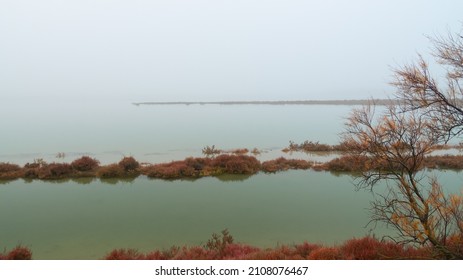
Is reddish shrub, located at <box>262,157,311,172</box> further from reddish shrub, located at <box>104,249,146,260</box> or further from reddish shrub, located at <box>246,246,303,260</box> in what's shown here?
reddish shrub, located at <box>104,249,146,260</box>

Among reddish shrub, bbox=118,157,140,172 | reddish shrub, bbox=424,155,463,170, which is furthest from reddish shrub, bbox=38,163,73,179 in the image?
reddish shrub, bbox=424,155,463,170

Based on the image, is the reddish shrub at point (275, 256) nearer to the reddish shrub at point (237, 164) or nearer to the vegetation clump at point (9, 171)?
the reddish shrub at point (237, 164)

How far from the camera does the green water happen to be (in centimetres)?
1002

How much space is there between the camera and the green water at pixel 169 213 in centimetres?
1002

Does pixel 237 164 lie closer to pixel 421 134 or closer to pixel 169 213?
pixel 169 213

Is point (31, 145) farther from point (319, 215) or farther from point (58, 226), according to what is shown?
point (319, 215)

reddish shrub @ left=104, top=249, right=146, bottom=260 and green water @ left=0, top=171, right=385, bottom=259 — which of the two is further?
green water @ left=0, top=171, right=385, bottom=259

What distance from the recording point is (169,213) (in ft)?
40.5

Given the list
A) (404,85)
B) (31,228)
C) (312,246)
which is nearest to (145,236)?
(31,228)

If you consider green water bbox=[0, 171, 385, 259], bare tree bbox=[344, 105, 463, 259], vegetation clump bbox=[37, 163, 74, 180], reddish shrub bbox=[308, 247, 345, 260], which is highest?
bare tree bbox=[344, 105, 463, 259]

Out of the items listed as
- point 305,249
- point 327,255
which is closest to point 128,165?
point 305,249

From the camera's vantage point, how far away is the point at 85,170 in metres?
19.1

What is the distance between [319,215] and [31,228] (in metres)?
10.5

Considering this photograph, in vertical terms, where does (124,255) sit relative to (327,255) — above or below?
below
